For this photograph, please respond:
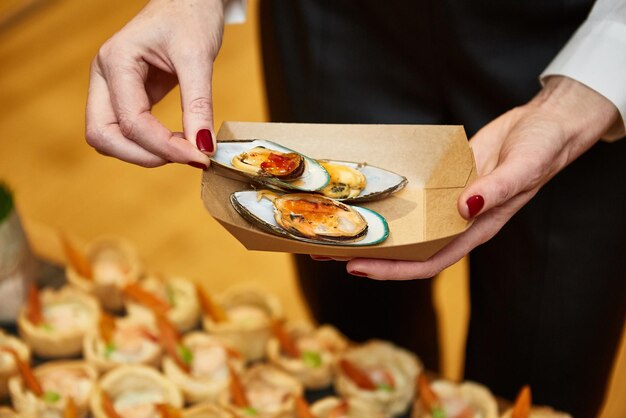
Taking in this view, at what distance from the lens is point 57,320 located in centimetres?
164

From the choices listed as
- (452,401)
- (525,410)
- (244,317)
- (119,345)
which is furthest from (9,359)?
(525,410)

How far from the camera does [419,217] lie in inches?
45.3

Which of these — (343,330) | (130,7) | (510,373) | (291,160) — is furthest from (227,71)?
(291,160)

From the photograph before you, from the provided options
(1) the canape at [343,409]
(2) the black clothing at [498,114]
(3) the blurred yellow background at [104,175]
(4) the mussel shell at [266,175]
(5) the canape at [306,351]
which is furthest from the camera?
(3) the blurred yellow background at [104,175]

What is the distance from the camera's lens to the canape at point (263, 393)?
1405 millimetres

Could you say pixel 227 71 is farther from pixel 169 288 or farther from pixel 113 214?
pixel 169 288

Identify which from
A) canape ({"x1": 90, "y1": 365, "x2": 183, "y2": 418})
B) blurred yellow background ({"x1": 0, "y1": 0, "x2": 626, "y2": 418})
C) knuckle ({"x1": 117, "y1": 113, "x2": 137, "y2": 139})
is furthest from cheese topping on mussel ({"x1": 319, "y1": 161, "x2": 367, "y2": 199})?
blurred yellow background ({"x1": 0, "y1": 0, "x2": 626, "y2": 418})

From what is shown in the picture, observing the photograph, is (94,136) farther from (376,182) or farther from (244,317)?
(244,317)

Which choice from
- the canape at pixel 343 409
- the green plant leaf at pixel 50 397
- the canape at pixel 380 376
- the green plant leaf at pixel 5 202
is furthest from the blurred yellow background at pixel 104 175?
the canape at pixel 343 409

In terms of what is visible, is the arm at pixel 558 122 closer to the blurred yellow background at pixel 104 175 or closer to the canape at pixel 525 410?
the canape at pixel 525 410

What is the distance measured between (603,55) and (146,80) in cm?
69

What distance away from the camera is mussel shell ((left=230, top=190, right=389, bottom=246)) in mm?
1021

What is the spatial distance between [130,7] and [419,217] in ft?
10.9

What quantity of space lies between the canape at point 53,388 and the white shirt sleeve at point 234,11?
2.33ft
